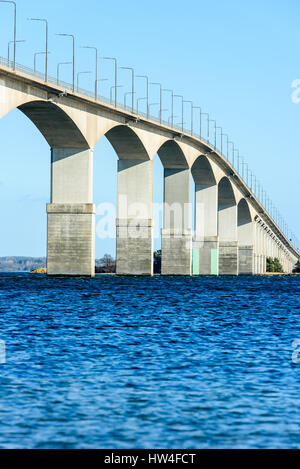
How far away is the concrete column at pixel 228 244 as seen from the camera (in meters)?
126

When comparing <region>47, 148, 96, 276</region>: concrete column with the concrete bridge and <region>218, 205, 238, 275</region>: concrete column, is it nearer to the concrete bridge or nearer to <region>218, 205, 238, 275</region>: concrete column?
the concrete bridge

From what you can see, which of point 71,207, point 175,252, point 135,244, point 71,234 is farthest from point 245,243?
point 71,207

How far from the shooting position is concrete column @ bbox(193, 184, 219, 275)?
108 metres

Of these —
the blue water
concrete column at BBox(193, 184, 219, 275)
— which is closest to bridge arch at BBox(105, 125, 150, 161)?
concrete column at BBox(193, 184, 219, 275)

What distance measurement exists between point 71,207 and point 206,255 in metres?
44.9

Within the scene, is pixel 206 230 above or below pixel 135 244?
above

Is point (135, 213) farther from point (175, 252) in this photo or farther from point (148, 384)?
point (148, 384)

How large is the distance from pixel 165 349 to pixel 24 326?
7314mm

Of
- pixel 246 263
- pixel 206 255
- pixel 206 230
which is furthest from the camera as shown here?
pixel 246 263

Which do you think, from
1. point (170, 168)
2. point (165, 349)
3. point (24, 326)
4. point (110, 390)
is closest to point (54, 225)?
point (170, 168)

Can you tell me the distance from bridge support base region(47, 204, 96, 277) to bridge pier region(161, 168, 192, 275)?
25274 millimetres

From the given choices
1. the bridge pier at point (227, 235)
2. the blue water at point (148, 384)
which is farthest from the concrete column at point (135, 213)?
the blue water at point (148, 384)

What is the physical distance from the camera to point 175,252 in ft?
305

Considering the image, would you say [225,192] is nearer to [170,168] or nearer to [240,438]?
[170,168]
